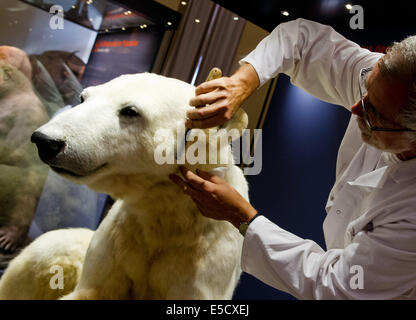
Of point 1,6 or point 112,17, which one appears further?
point 112,17

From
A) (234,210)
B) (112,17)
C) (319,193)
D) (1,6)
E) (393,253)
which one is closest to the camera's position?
(393,253)

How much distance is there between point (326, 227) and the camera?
1166 millimetres

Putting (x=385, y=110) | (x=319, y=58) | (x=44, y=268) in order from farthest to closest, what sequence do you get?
(x=319, y=58), (x=44, y=268), (x=385, y=110)

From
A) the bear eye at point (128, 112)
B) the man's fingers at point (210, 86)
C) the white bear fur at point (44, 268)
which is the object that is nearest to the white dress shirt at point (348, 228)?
the man's fingers at point (210, 86)

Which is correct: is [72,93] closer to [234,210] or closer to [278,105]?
[278,105]

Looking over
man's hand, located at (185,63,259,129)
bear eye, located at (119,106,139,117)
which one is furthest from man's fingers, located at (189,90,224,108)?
bear eye, located at (119,106,139,117)

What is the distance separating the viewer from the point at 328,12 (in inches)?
55.1

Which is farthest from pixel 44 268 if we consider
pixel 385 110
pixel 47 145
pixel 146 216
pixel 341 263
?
pixel 385 110

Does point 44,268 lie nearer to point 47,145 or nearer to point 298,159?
point 47,145

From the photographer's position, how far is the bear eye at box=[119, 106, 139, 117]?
91cm

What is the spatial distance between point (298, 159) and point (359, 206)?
0.40m
